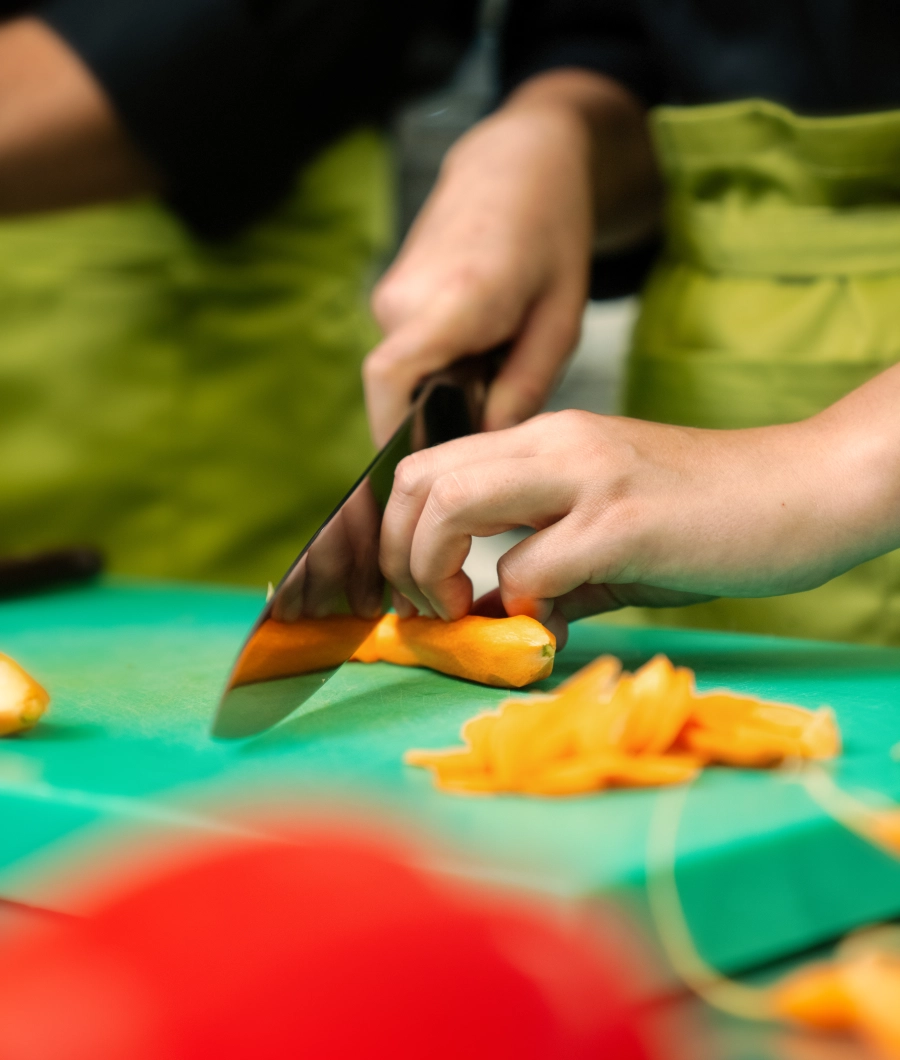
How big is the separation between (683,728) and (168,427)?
1.17 metres

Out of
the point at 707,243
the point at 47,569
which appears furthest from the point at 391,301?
the point at 47,569

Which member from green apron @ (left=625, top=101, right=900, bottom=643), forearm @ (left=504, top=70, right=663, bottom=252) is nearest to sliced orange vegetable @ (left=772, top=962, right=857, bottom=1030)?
green apron @ (left=625, top=101, right=900, bottom=643)

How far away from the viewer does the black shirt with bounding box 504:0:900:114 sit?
115 cm

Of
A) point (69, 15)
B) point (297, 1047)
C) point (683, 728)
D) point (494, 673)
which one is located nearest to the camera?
point (297, 1047)

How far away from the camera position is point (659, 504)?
30.6 inches

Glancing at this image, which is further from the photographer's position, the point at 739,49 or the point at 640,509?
the point at 739,49

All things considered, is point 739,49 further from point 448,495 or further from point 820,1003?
point 820,1003

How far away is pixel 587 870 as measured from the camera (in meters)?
0.53

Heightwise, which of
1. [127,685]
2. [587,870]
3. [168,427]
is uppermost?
[587,870]

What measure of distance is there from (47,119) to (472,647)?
94 centimetres

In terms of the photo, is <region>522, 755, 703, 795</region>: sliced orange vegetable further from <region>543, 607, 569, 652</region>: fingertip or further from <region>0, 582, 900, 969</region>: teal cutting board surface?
<region>543, 607, 569, 652</region>: fingertip

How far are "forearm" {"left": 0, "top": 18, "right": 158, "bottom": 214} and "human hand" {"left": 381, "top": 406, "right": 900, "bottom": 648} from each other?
85 cm

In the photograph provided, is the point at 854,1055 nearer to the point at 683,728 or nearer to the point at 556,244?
the point at 683,728

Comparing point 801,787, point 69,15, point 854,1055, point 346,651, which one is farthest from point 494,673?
point 69,15
